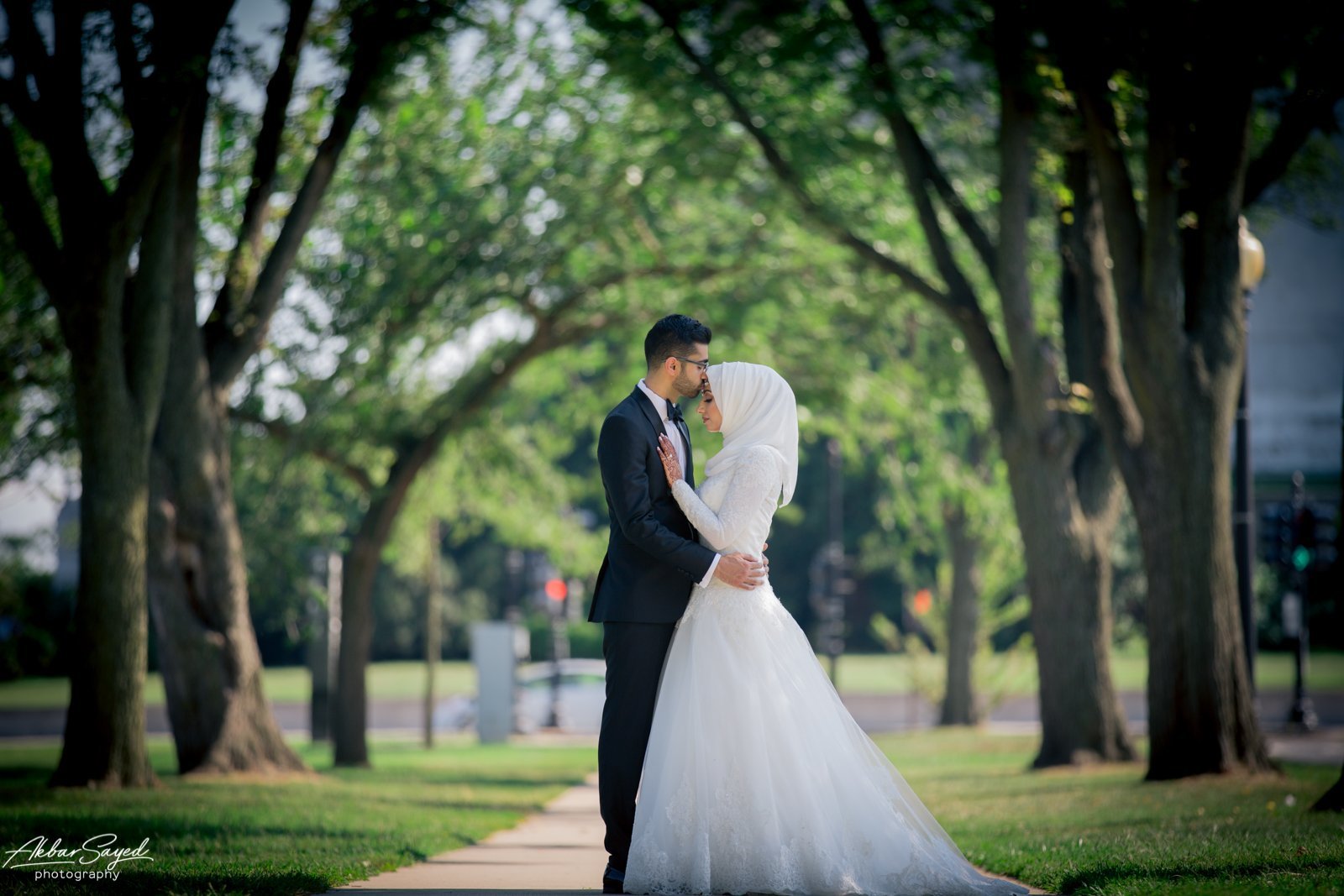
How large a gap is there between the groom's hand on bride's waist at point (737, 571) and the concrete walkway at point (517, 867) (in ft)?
5.06

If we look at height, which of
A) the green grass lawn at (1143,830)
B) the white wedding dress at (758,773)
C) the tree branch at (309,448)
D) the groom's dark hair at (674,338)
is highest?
the tree branch at (309,448)

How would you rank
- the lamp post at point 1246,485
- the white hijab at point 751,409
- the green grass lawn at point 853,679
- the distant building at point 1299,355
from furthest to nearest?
the green grass lawn at point 853,679
the distant building at point 1299,355
the lamp post at point 1246,485
the white hijab at point 751,409

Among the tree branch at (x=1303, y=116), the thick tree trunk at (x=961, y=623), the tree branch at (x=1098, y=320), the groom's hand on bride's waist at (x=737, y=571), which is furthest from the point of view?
the thick tree trunk at (x=961, y=623)

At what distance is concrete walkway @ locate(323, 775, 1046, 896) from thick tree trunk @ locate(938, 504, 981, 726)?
1635cm

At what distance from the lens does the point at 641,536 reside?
628 cm

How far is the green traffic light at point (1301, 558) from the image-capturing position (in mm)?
23891

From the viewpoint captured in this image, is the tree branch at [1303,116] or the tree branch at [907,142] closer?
the tree branch at [1303,116]

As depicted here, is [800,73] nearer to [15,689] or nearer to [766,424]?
[766,424]

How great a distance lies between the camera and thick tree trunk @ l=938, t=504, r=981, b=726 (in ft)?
86.1

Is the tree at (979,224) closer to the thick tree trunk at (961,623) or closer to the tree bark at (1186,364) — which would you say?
the tree bark at (1186,364)

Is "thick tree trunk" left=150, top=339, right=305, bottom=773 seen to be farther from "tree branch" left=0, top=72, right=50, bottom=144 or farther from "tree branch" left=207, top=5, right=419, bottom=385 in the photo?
"tree branch" left=0, top=72, right=50, bottom=144

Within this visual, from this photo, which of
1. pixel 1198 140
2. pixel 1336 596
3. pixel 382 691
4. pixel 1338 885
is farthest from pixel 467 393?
pixel 1336 596

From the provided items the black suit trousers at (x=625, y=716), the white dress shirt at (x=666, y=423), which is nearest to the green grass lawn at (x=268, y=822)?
the black suit trousers at (x=625, y=716)

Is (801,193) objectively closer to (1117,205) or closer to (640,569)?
(1117,205)
